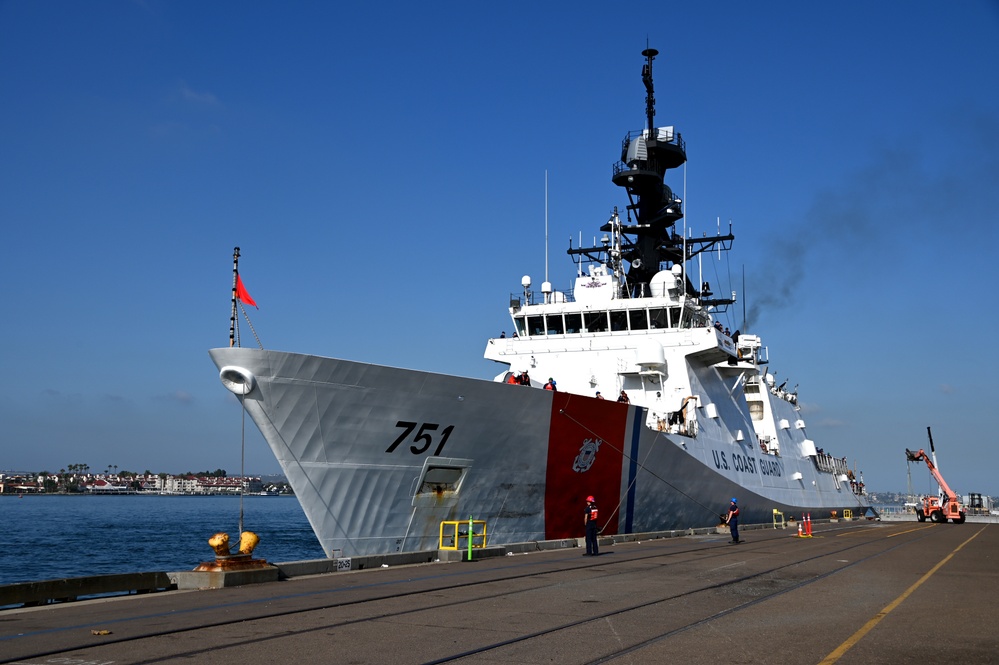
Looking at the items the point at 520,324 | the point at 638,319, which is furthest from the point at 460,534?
the point at 638,319

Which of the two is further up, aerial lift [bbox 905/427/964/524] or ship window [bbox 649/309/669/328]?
ship window [bbox 649/309/669/328]

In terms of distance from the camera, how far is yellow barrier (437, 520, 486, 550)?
50.9 ft

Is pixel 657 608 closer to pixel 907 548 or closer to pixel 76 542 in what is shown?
pixel 907 548

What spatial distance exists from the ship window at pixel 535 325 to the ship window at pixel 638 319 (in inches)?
102

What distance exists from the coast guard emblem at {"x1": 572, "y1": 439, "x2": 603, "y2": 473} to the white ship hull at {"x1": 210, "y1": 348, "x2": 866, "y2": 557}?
0.03 meters

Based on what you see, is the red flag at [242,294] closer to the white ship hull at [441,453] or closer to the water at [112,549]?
the white ship hull at [441,453]

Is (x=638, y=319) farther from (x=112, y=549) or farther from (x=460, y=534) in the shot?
(x=112, y=549)

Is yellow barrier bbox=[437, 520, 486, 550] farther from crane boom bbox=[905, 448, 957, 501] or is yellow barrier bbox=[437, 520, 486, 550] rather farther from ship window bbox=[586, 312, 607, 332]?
crane boom bbox=[905, 448, 957, 501]

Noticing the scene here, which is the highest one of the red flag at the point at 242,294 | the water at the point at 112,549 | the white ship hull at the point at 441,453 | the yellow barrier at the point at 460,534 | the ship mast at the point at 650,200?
the ship mast at the point at 650,200

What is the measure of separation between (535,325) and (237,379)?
1321cm

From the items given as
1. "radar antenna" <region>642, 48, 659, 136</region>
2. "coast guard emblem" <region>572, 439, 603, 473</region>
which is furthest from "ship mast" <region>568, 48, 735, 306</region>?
"coast guard emblem" <region>572, 439, 603, 473</region>

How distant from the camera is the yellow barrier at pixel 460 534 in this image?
15.5 metres

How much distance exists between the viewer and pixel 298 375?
13.6m

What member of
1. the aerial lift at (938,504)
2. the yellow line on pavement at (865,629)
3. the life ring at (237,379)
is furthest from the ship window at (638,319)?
the aerial lift at (938,504)
